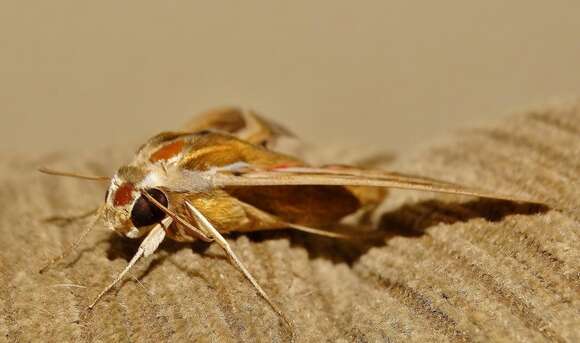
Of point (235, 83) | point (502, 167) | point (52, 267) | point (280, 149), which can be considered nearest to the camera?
point (52, 267)

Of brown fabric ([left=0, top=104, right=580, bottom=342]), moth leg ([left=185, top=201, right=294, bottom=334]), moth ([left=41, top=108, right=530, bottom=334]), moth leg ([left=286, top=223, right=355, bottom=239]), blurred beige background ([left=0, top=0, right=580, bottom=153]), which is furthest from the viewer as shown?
blurred beige background ([left=0, top=0, right=580, bottom=153])

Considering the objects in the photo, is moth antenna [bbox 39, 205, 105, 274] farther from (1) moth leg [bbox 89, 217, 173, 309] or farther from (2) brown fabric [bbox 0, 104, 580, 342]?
(1) moth leg [bbox 89, 217, 173, 309]

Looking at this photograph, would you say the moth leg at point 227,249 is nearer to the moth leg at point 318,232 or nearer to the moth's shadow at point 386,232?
the moth's shadow at point 386,232

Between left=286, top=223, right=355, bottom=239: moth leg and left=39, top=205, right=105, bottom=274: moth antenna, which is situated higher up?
left=286, top=223, right=355, bottom=239: moth leg

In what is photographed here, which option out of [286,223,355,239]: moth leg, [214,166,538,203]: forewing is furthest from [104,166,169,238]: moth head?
[286,223,355,239]: moth leg

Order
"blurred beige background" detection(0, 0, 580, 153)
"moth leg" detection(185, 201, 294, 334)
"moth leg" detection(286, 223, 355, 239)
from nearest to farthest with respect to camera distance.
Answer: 1. "moth leg" detection(185, 201, 294, 334)
2. "moth leg" detection(286, 223, 355, 239)
3. "blurred beige background" detection(0, 0, 580, 153)

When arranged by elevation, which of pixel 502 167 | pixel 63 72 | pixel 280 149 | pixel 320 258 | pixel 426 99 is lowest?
pixel 63 72

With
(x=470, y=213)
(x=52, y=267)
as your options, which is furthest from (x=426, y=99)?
(x=52, y=267)

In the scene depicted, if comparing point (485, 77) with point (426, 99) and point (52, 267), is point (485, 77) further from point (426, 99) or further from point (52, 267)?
point (52, 267)
